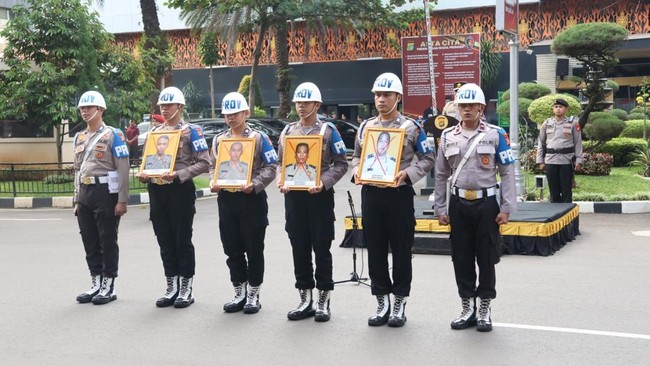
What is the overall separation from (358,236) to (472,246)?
14.6 ft

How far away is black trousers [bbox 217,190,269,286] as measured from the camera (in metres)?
7.49

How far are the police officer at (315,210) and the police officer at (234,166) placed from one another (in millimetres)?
334

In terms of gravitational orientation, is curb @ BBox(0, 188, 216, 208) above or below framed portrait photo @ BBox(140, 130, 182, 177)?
below

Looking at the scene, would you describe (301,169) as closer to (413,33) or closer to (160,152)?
(160,152)

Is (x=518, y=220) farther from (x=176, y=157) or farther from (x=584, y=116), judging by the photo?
(x=584, y=116)

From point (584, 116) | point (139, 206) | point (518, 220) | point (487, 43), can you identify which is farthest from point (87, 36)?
point (487, 43)

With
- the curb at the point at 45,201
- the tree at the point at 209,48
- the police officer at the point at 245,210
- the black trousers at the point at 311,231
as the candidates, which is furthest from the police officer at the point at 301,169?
the tree at the point at 209,48

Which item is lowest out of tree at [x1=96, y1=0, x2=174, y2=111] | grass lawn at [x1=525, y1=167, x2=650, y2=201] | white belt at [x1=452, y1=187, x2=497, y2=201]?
grass lawn at [x1=525, y1=167, x2=650, y2=201]

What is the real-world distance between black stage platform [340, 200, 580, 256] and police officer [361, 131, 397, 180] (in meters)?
3.25

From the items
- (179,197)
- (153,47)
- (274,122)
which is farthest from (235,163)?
(274,122)

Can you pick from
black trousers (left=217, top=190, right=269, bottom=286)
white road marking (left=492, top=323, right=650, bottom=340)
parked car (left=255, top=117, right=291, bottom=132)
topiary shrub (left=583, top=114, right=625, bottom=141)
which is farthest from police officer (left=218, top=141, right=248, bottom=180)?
parked car (left=255, top=117, right=291, bottom=132)

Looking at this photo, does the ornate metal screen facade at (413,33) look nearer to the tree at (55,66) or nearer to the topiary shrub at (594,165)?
the topiary shrub at (594,165)

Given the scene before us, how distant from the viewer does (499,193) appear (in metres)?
6.93

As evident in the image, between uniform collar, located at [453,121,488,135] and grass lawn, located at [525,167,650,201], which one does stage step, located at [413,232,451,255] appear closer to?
uniform collar, located at [453,121,488,135]
